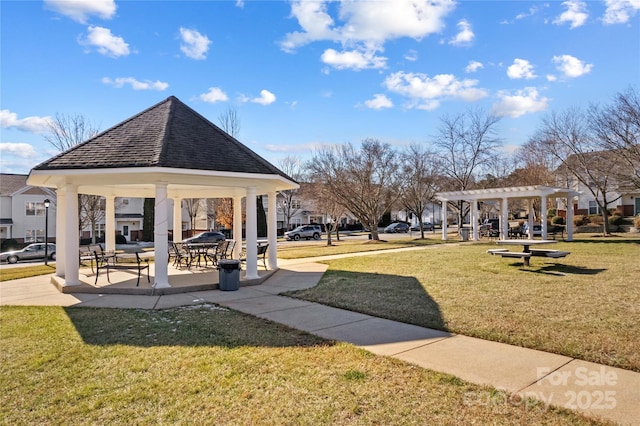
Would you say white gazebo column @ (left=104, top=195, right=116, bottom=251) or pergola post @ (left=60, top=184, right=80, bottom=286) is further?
white gazebo column @ (left=104, top=195, right=116, bottom=251)

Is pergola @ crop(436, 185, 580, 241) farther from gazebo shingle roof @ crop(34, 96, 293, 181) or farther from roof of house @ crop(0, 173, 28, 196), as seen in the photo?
roof of house @ crop(0, 173, 28, 196)

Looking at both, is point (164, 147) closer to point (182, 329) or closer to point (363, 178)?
point (182, 329)

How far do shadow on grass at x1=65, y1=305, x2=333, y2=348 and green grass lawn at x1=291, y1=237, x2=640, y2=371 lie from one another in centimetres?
218

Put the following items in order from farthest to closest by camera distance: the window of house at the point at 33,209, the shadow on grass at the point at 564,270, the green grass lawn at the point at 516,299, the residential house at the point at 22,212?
the window of house at the point at 33,209
the residential house at the point at 22,212
the shadow on grass at the point at 564,270
the green grass lawn at the point at 516,299

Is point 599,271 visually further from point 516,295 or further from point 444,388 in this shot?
point 444,388

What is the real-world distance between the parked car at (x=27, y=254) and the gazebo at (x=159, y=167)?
2165 centimetres

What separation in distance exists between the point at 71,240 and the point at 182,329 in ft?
21.3

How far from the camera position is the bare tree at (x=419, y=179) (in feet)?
122

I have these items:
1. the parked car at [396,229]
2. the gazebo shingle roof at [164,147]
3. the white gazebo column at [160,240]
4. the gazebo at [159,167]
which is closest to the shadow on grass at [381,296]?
the gazebo at [159,167]

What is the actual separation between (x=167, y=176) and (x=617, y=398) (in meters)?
9.95

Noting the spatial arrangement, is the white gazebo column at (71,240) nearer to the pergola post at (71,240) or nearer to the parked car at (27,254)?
the pergola post at (71,240)

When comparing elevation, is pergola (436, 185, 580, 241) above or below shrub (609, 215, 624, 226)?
above

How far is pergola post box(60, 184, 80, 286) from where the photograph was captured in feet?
36.7

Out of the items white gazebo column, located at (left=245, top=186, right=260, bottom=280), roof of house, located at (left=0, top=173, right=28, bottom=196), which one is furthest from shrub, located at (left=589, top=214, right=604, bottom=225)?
roof of house, located at (left=0, top=173, right=28, bottom=196)
